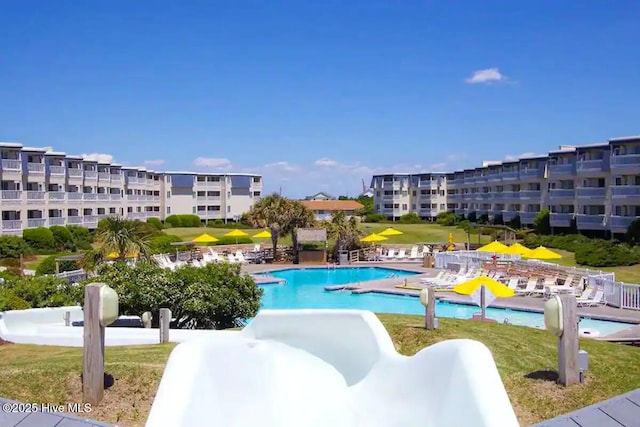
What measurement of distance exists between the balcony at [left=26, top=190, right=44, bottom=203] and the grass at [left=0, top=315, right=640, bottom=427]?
130 feet

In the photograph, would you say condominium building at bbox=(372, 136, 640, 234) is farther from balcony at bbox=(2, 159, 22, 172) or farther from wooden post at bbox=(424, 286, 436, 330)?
balcony at bbox=(2, 159, 22, 172)

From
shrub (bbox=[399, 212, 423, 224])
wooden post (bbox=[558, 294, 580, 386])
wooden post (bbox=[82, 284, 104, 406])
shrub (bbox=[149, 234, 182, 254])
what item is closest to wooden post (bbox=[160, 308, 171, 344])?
wooden post (bbox=[82, 284, 104, 406])

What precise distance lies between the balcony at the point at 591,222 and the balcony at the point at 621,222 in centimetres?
246

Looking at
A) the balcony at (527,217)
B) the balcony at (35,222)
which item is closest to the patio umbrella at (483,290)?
the balcony at (35,222)

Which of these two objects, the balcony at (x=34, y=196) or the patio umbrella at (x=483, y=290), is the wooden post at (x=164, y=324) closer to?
the patio umbrella at (x=483, y=290)

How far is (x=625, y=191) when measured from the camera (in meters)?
42.7

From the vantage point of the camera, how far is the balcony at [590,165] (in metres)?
46.8

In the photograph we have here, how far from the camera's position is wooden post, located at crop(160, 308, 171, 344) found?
44.1 ft

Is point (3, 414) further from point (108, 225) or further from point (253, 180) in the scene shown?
point (253, 180)

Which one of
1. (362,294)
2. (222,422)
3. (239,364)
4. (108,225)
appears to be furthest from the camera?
(362,294)

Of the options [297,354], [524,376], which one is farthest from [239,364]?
[524,376]

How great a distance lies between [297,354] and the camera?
9.58 metres

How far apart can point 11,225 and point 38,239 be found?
294cm

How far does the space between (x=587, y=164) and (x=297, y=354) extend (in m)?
44.6
